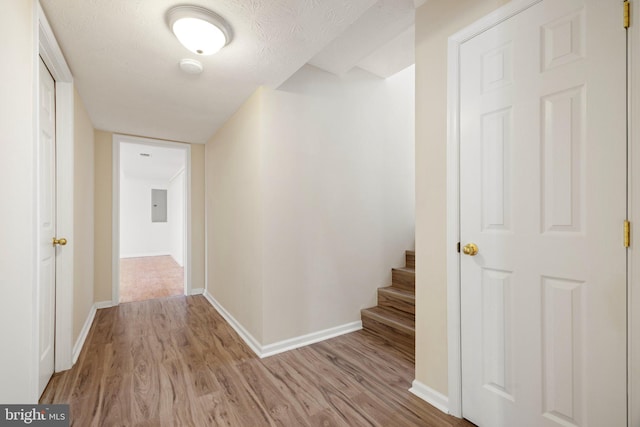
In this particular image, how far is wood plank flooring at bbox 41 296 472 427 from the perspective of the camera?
1.62 metres

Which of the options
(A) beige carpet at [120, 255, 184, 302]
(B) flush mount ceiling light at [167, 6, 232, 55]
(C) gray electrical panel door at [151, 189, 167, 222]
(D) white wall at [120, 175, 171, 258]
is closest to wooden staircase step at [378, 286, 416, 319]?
(B) flush mount ceiling light at [167, 6, 232, 55]

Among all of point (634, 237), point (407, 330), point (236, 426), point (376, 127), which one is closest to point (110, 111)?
point (376, 127)

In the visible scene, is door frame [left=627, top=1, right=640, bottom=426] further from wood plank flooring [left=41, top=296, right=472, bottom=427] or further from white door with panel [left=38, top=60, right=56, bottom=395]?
white door with panel [left=38, top=60, right=56, bottom=395]

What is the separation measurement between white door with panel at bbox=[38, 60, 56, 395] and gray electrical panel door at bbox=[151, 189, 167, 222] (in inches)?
289

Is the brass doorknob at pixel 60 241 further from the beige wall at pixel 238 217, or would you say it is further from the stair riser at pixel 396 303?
the stair riser at pixel 396 303

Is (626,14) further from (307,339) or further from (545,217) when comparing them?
(307,339)

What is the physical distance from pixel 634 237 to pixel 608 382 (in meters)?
0.57

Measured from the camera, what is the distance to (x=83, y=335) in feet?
8.65

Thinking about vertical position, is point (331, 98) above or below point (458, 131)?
A: above

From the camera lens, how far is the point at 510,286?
137cm

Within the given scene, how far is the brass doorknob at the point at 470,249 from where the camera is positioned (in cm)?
150

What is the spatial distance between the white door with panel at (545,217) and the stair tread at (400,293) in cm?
112

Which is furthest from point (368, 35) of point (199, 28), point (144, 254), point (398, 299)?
point (144, 254)

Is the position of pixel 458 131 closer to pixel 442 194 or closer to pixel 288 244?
pixel 442 194
